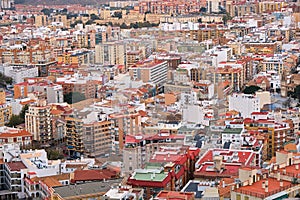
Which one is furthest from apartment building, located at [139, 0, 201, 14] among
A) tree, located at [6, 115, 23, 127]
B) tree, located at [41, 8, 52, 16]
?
tree, located at [6, 115, 23, 127]

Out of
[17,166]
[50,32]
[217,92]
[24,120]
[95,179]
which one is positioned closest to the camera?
[95,179]

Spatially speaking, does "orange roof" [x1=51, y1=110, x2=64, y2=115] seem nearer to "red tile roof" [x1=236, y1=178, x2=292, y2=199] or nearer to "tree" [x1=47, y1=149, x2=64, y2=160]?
"tree" [x1=47, y1=149, x2=64, y2=160]

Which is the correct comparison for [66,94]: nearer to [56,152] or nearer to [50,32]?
[56,152]

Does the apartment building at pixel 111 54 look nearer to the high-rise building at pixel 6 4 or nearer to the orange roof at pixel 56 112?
the orange roof at pixel 56 112

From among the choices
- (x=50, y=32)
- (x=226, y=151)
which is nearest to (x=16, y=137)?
(x=226, y=151)

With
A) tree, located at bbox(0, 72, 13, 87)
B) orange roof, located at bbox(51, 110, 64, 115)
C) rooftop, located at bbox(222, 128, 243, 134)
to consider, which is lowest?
tree, located at bbox(0, 72, 13, 87)

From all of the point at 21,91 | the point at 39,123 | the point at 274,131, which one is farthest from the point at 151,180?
the point at 21,91

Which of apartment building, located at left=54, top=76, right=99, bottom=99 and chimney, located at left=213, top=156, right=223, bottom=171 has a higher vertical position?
chimney, located at left=213, top=156, right=223, bottom=171
